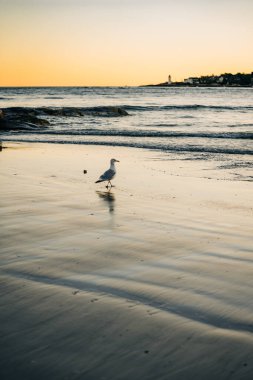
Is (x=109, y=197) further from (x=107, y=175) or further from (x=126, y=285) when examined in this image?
(x=126, y=285)

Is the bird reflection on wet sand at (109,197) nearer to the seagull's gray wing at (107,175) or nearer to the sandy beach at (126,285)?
the sandy beach at (126,285)

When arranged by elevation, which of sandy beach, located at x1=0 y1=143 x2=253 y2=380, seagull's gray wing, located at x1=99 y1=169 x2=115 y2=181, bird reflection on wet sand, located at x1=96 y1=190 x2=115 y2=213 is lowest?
bird reflection on wet sand, located at x1=96 y1=190 x2=115 y2=213

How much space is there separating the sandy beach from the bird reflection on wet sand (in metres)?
0.02

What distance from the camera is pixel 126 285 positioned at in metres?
4.27

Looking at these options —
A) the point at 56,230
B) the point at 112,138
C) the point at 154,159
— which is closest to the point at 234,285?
the point at 56,230

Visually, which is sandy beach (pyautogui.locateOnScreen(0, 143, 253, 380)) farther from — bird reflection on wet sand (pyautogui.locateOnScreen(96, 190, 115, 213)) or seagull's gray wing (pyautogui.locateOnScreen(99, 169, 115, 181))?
seagull's gray wing (pyautogui.locateOnScreen(99, 169, 115, 181))

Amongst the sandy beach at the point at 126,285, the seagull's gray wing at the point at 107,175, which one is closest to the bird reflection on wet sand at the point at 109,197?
the sandy beach at the point at 126,285

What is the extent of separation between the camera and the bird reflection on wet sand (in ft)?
26.3

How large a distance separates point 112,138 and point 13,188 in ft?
43.1

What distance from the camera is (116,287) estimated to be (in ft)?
13.8

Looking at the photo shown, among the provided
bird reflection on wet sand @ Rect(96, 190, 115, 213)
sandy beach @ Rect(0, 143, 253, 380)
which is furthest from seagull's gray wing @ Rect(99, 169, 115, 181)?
sandy beach @ Rect(0, 143, 253, 380)

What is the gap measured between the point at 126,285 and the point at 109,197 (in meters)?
4.66

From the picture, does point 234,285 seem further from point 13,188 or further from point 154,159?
point 154,159

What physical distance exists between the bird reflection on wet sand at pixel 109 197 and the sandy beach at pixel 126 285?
20 mm
